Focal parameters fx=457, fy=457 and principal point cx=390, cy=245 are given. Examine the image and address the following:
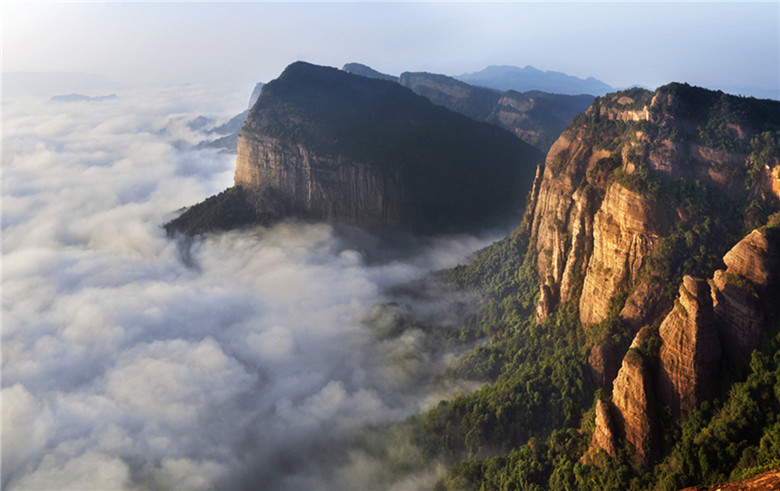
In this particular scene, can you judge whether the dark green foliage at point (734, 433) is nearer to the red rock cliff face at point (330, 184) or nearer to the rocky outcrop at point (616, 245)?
the rocky outcrop at point (616, 245)

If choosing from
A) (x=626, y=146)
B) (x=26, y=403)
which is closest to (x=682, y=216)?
(x=626, y=146)

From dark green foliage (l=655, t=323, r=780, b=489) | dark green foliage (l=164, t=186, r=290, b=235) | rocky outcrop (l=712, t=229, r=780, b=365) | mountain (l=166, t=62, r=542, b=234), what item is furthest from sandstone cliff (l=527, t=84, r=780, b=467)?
dark green foliage (l=164, t=186, r=290, b=235)

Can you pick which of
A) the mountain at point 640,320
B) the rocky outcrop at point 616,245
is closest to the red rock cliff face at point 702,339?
the mountain at point 640,320

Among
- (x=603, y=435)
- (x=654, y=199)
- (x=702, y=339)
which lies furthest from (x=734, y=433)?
(x=654, y=199)

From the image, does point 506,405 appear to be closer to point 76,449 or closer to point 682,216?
point 682,216

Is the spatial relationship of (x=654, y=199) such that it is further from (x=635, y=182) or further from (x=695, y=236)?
(x=695, y=236)

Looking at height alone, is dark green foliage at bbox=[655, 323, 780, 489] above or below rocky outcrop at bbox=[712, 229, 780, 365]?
below

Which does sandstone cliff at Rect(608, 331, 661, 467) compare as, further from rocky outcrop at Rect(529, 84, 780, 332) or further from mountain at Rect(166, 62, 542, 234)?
mountain at Rect(166, 62, 542, 234)
